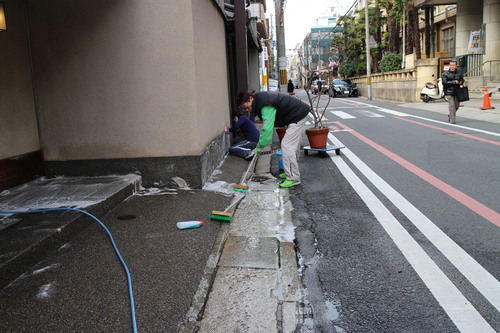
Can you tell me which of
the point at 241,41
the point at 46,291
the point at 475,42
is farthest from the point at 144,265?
the point at 475,42

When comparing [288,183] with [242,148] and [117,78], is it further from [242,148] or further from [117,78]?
[117,78]

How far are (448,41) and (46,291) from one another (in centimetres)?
3748

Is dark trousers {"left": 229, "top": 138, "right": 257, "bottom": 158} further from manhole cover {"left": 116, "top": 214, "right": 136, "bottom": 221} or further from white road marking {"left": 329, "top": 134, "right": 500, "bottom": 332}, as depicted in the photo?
manhole cover {"left": 116, "top": 214, "right": 136, "bottom": 221}

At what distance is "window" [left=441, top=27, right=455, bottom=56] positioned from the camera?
32.9 metres

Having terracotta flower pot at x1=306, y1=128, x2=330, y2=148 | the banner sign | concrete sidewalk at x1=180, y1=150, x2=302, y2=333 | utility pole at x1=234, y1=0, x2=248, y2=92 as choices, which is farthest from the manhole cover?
the banner sign

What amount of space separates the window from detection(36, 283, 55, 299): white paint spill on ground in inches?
1395

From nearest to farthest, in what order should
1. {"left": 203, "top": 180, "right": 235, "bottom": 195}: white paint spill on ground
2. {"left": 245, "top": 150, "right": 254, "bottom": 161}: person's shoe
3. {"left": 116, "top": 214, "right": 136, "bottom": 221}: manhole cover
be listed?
1. {"left": 116, "top": 214, "right": 136, "bottom": 221}: manhole cover
2. {"left": 203, "top": 180, "right": 235, "bottom": 195}: white paint spill on ground
3. {"left": 245, "top": 150, "right": 254, "bottom": 161}: person's shoe

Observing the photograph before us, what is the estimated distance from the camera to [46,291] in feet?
9.79

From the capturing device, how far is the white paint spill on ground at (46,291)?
2.92m

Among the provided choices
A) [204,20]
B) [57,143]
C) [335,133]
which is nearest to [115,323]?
[57,143]

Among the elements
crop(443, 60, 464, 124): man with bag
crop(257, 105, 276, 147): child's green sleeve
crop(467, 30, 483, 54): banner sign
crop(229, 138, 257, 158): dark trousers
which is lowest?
crop(229, 138, 257, 158): dark trousers

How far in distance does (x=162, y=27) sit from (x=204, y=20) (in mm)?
1487

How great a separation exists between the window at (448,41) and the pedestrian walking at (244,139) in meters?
29.2

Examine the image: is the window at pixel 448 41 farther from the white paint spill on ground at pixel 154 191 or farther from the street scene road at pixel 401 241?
the white paint spill on ground at pixel 154 191
